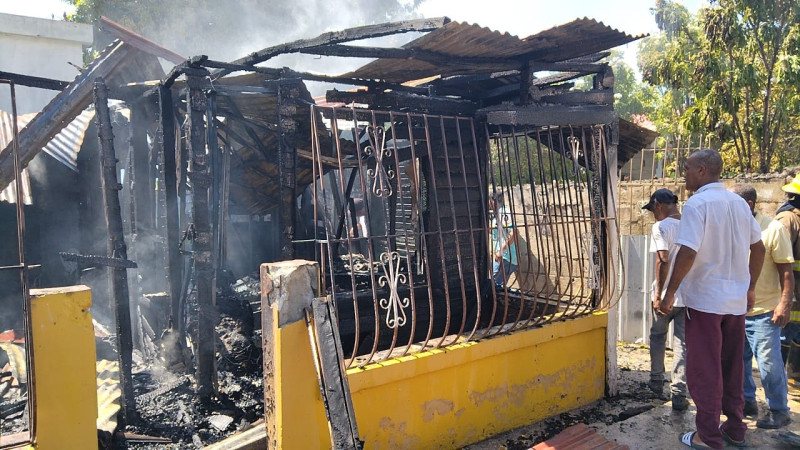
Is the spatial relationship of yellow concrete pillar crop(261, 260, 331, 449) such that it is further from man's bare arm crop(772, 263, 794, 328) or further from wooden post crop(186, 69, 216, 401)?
man's bare arm crop(772, 263, 794, 328)

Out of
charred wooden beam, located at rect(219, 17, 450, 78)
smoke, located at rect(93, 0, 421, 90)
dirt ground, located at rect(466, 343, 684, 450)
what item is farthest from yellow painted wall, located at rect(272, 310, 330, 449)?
smoke, located at rect(93, 0, 421, 90)

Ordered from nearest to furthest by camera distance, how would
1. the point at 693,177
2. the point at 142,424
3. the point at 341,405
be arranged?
1. the point at 341,405
2. the point at 693,177
3. the point at 142,424

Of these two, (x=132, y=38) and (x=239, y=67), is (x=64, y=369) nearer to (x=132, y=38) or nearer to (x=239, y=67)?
(x=239, y=67)

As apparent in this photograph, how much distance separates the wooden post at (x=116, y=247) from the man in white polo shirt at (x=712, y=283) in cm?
476

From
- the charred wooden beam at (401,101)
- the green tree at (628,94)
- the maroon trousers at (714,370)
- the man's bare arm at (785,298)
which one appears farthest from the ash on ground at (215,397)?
the green tree at (628,94)

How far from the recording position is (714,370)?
3730 mm

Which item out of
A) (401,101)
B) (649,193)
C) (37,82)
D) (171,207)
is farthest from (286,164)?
(649,193)

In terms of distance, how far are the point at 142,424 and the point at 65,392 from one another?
1963 millimetres

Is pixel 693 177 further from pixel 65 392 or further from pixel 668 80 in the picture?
Result: pixel 668 80

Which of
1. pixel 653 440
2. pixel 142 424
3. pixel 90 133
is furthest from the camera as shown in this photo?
pixel 90 133

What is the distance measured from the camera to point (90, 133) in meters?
8.89

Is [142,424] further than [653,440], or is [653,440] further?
[142,424]

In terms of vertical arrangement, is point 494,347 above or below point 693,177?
below

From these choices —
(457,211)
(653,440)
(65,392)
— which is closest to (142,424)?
(65,392)
